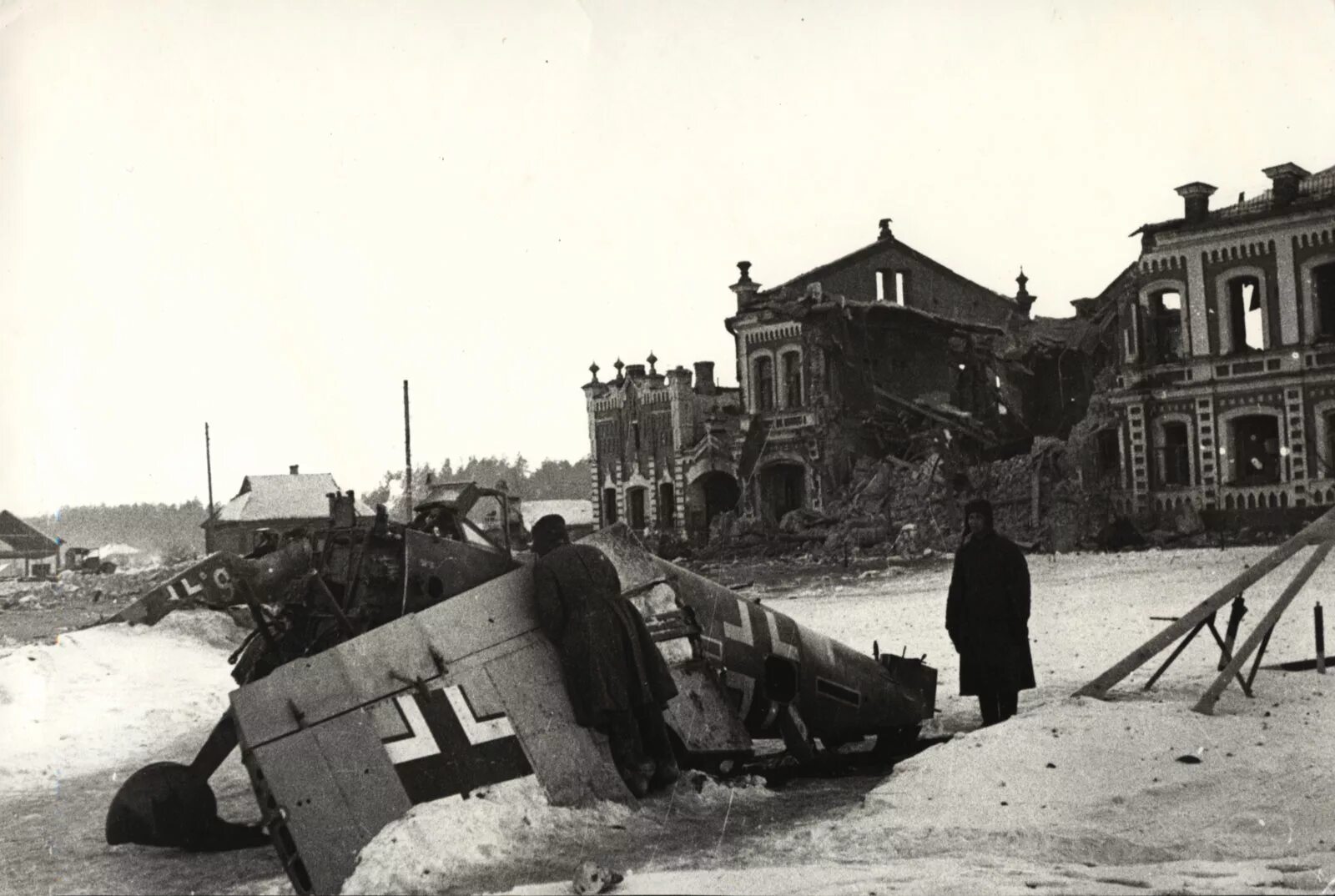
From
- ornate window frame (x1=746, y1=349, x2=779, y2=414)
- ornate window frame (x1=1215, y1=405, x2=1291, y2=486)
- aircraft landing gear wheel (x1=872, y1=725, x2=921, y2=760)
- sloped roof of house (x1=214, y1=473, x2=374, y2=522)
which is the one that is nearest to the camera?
aircraft landing gear wheel (x1=872, y1=725, x2=921, y2=760)

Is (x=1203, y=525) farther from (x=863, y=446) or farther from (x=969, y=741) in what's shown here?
(x=969, y=741)

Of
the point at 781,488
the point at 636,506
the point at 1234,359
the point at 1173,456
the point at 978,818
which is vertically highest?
the point at 1234,359

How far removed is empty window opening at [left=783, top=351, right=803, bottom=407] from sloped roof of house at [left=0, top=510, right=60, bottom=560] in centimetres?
3144

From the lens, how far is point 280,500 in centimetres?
1869

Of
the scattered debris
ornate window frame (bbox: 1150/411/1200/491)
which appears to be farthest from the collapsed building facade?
the scattered debris

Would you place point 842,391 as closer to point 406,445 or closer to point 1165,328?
point 1165,328

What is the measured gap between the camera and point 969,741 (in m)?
8.24

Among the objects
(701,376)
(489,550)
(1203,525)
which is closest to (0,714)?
(489,550)

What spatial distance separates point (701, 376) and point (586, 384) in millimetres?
4534

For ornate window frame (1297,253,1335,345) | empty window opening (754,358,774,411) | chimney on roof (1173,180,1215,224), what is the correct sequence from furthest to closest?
1. empty window opening (754,358,774,411)
2. chimney on roof (1173,180,1215,224)
3. ornate window frame (1297,253,1335,345)

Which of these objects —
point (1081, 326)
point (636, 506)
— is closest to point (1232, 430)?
point (1081, 326)

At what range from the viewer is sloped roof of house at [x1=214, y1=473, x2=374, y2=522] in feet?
61.3

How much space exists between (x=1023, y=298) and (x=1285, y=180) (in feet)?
62.1

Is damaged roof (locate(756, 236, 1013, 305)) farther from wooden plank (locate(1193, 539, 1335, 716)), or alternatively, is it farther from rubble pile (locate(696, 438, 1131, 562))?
wooden plank (locate(1193, 539, 1335, 716))
